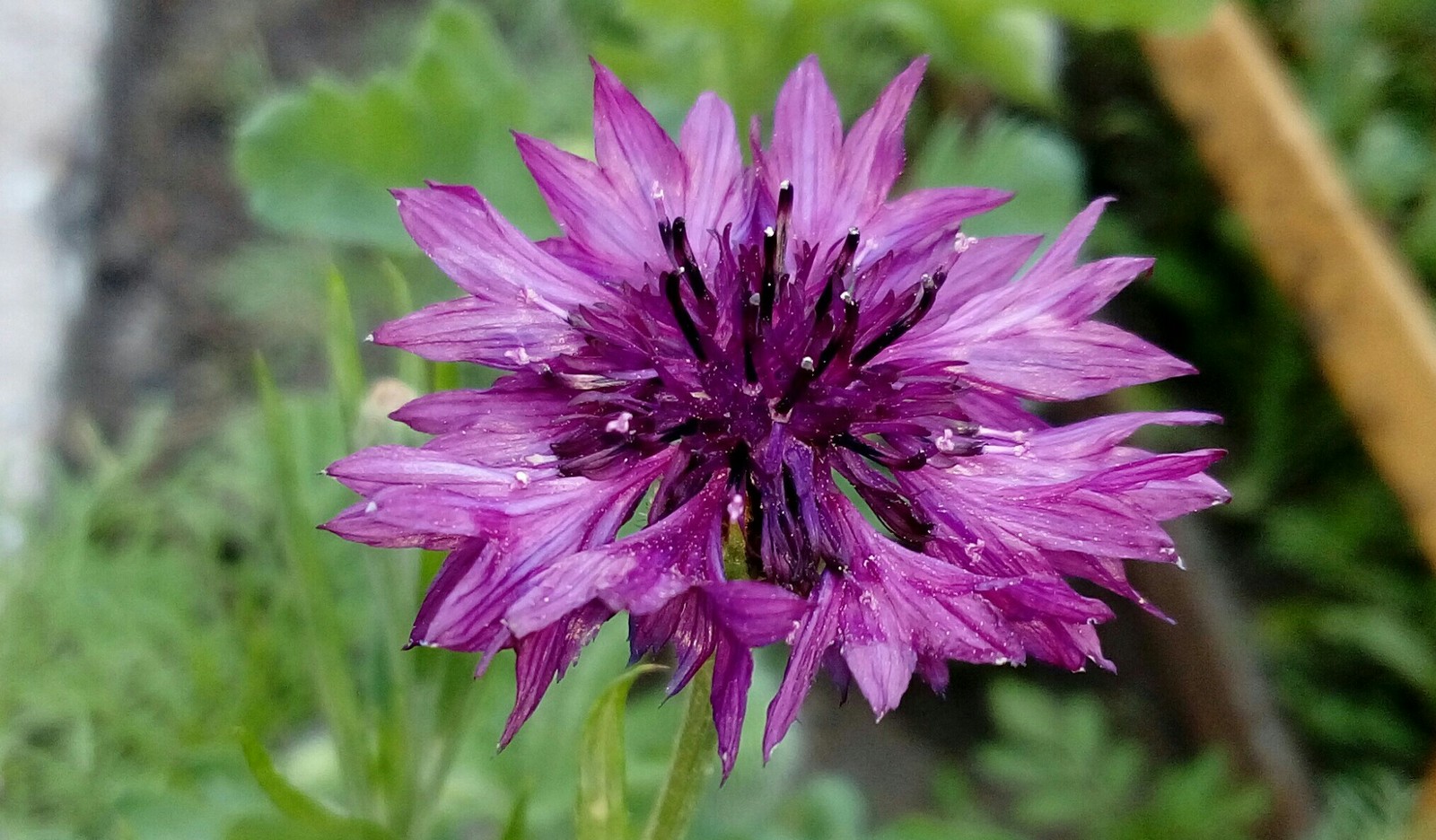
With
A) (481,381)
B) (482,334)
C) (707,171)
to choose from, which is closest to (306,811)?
(482,334)

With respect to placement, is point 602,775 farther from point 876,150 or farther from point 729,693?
point 876,150

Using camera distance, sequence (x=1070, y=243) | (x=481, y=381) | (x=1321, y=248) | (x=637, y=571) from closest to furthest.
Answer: (x=637, y=571) → (x=1070, y=243) → (x=481, y=381) → (x=1321, y=248)

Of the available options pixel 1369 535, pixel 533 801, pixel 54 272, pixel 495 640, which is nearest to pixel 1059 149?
pixel 1369 535

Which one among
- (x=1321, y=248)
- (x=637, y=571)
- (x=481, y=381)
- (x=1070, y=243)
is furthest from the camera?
(x=1321, y=248)

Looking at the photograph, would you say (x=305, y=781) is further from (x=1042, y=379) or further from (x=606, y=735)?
(x=1042, y=379)

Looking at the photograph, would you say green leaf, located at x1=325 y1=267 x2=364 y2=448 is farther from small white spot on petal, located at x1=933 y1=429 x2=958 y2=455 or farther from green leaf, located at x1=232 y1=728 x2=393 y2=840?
small white spot on petal, located at x1=933 y1=429 x2=958 y2=455

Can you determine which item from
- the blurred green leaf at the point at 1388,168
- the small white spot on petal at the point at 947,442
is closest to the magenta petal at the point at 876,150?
the small white spot on petal at the point at 947,442

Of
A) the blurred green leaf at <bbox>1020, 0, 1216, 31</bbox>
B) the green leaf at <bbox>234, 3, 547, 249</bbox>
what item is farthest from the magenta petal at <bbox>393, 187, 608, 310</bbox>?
the blurred green leaf at <bbox>1020, 0, 1216, 31</bbox>
